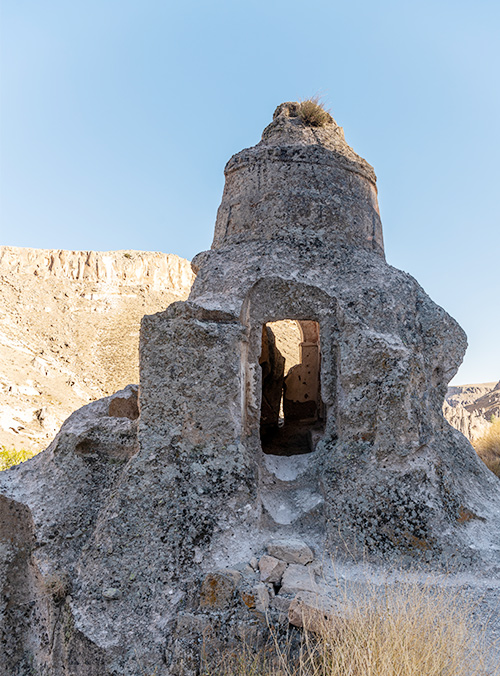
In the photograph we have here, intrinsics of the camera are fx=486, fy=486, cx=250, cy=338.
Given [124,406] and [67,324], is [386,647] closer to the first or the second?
[124,406]

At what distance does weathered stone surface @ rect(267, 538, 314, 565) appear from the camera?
3.32 metres

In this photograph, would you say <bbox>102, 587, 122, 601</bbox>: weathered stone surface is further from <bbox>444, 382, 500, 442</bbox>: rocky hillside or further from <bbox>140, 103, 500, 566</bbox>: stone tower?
<bbox>444, 382, 500, 442</bbox>: rocky hillside

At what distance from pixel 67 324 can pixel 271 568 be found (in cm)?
3102

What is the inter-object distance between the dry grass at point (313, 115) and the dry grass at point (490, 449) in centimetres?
718

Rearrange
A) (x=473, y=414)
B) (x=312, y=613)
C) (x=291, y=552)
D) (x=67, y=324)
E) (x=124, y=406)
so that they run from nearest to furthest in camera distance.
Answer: (x=312, y=613), (x=291, y=552), (x=124, y=406), (x=473, y=414), (x=67, y=324)

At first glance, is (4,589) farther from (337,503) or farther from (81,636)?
(337,503)

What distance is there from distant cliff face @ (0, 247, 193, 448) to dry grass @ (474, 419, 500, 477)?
15251mm

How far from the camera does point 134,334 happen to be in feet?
104

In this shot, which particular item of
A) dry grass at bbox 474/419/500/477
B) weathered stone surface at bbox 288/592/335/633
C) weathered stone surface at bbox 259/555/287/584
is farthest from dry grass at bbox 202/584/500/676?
dry grass at bbox 474/419/500/477

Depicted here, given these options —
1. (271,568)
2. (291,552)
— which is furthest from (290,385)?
A: (271,568)

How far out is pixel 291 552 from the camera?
10.9ft

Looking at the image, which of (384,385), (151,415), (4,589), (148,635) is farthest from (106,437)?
(384,385)

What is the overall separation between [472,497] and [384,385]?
54.2 inches

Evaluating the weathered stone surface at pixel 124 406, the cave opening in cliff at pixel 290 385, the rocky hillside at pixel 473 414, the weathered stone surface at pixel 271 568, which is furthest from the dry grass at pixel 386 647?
the rocky hillside at pixel 473 414
